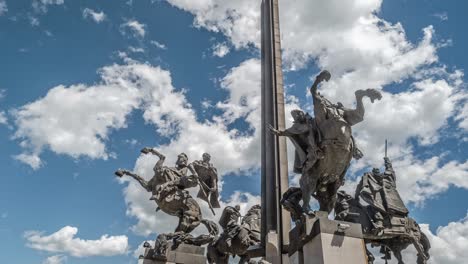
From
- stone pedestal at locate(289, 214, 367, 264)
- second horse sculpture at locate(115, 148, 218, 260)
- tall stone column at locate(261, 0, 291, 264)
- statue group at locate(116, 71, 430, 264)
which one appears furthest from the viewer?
second horse sculpture at locate(115, 148, 218, 260)

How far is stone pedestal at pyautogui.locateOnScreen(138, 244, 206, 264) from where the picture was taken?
12086 millimetres

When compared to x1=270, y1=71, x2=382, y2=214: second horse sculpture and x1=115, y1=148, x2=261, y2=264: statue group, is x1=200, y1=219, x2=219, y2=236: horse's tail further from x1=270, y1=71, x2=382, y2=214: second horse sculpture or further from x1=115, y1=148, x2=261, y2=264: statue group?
x1=270, y1=71, x2=382, y2=214: second horse sculpture

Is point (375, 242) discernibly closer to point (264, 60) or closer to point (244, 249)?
point (244, 249)

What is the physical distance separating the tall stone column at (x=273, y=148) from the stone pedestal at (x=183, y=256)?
2284 millimetres

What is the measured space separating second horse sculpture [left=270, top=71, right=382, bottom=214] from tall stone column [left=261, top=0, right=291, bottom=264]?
8.74 feet

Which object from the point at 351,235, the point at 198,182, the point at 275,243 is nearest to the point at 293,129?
the point at 351,235

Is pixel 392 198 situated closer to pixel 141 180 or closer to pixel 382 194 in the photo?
pixel 382 194

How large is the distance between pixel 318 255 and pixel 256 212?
17.4 feet

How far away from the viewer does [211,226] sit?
1313 centimetres

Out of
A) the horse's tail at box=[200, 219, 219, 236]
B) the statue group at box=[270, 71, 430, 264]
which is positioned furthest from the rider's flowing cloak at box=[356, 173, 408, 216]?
the horse's tail at box=[200, 219, 219, 236]

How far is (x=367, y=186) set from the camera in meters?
12.8

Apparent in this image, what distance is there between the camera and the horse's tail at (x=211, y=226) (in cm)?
1306

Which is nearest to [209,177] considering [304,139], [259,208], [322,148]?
[259,208]

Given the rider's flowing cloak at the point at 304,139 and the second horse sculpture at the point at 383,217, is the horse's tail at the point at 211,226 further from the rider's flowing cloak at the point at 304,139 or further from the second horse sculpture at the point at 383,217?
the rider's flowing cloak at the point at 304,139
